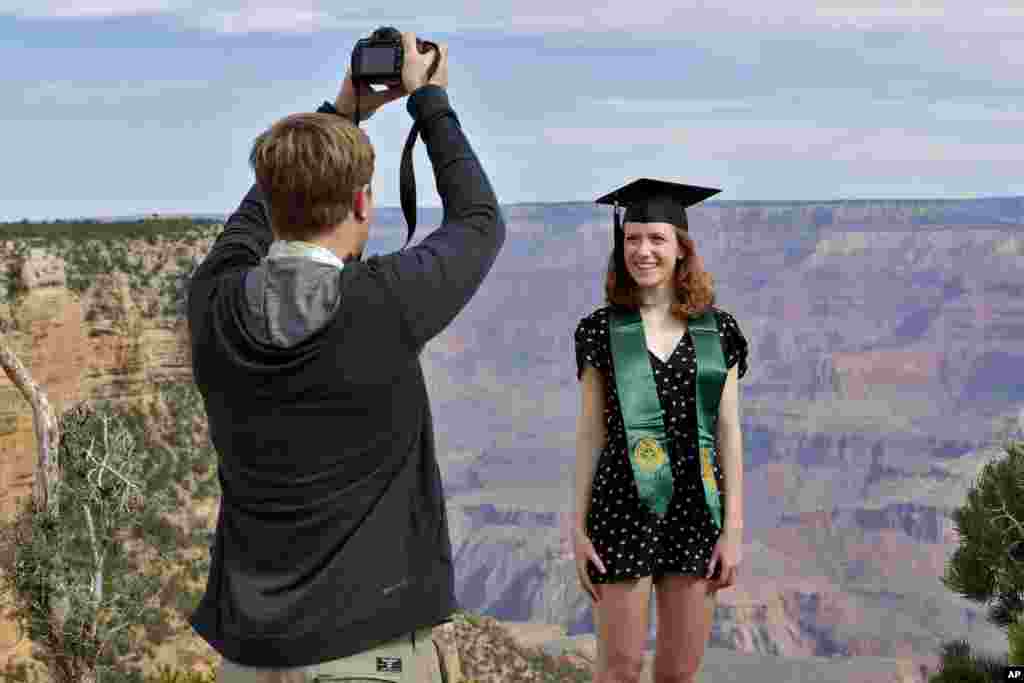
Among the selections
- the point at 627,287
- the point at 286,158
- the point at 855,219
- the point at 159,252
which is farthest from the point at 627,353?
the point at 855,219

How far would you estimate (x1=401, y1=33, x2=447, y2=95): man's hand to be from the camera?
2.39 meters

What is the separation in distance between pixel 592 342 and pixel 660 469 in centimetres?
43

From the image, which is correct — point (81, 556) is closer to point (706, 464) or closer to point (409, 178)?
point (706, 464)

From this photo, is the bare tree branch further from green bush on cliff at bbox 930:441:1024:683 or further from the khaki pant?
green bush on cliff at bbox 930:441:1024:683

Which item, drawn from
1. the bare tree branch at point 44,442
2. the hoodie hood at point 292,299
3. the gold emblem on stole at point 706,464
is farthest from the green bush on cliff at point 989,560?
the hoodie hood at point 292,299

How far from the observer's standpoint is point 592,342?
3838 mm

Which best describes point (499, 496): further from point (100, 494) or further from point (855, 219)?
point (100, 494)

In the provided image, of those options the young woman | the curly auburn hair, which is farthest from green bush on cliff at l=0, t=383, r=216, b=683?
the curly auburn hair

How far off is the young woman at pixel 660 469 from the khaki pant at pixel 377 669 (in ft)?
5.19

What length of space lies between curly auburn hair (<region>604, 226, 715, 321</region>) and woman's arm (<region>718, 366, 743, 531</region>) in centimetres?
22

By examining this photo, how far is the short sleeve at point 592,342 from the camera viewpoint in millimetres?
3826

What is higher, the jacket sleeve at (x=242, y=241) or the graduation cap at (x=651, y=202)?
the graduation cap at (x=651, y=202)

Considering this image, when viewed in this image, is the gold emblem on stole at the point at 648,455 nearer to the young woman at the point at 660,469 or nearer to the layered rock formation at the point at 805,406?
the young woman at the point at 660,469

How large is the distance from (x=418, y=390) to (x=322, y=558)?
32 centimetres
